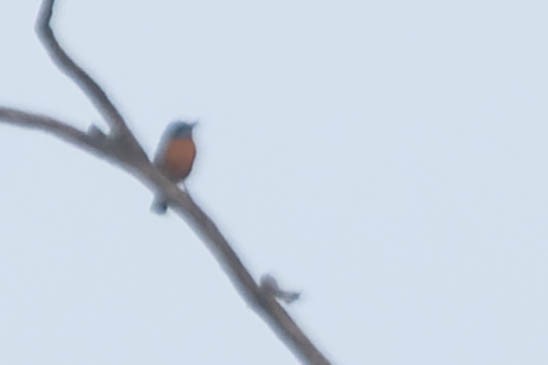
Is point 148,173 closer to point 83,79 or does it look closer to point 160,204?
point 83,79

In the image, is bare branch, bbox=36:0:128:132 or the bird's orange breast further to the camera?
the bird's orange breast

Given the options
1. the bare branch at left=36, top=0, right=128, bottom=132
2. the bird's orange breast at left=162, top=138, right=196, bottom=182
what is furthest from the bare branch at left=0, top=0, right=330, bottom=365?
the bird's orange breast at left=162, top=138, right=196, bottom=182

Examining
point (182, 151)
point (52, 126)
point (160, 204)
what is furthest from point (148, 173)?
point (182, 151)

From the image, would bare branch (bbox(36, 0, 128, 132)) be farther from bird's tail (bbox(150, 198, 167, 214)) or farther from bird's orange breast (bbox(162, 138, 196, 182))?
bird's orange breast (bbox(162, 138, 196, 182))

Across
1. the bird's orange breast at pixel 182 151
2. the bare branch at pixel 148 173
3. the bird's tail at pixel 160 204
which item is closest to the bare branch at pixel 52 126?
the bare branch at pixel 148 173

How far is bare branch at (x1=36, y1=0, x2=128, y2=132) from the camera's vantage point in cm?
272

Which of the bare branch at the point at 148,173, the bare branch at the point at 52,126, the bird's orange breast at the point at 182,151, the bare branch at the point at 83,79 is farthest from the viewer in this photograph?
the bird's orange breast at the point at 182,151

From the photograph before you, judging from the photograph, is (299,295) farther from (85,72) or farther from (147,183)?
(85,72)

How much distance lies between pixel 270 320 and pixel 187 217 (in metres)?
0.27

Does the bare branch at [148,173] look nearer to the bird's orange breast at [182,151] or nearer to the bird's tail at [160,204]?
the bird's tail at [160,204]

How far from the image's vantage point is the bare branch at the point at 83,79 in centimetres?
272

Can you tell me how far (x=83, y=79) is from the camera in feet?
8.97

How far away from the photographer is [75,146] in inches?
104

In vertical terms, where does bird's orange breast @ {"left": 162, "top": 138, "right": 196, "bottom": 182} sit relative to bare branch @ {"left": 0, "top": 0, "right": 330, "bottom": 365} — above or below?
below
